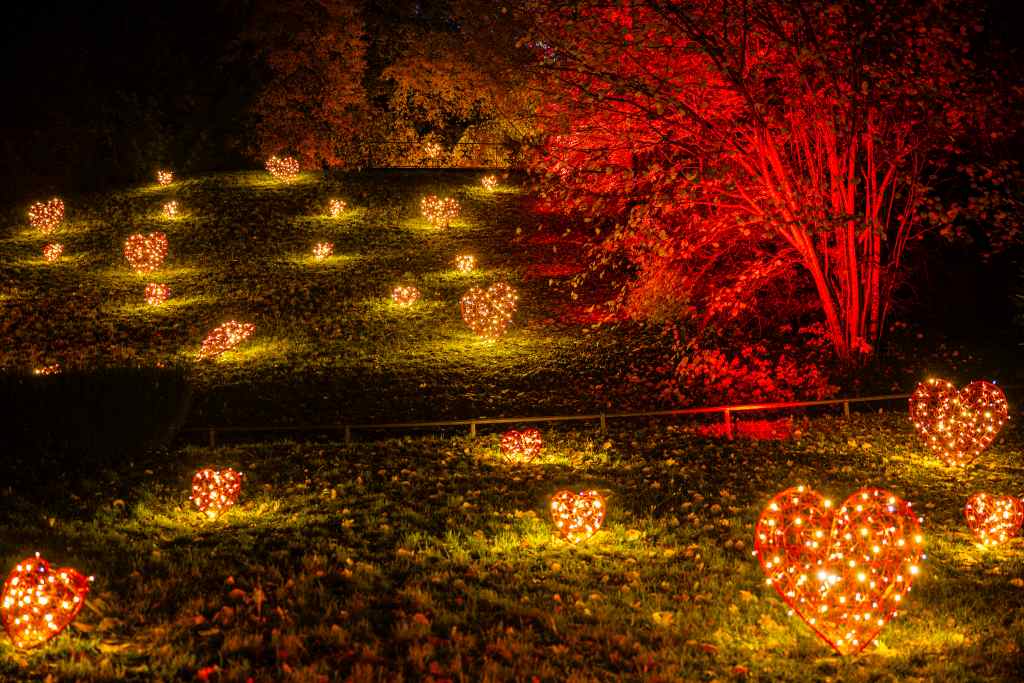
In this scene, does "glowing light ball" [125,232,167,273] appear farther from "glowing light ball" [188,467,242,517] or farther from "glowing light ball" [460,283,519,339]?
"glowing light ball" [188,467,242,517]

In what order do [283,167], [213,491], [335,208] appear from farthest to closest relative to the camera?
1. [283,167]
2. [335,208]
3. [213,491]

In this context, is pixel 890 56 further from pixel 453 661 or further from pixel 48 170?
pixel 48 170

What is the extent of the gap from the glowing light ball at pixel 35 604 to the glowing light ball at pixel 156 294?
1553cm

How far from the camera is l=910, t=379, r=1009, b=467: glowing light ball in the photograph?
37.7 feet

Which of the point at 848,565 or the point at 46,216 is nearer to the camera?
the point at 848,565

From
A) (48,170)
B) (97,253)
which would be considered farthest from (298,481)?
(48,170)

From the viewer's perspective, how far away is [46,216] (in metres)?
26.8

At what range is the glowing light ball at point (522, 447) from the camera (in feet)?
39.1

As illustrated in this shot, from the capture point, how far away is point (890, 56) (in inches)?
540

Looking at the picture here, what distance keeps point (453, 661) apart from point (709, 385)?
10844 mm

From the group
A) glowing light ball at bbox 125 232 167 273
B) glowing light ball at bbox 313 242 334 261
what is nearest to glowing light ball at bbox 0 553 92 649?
glowing light ball at bbox 313 242 334 261

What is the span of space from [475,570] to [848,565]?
3.21 m

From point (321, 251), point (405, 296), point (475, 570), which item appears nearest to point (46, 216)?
point (321, 251)

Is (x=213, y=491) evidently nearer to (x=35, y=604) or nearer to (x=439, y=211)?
(x=35, y=604)
